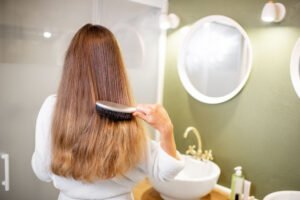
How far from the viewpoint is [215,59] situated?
1.76m

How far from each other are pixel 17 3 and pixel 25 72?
349 mm

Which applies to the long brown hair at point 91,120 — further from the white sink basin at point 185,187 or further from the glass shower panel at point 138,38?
the glass shower panel at point 138,38

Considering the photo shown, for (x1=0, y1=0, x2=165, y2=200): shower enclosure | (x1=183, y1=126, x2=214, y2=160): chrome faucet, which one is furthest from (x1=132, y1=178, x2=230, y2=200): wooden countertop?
(x1=0, y1=0, x2=165, y2=200): shower enclosure

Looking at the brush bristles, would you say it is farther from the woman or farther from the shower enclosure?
the shower enclosure

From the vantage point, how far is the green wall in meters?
1.40

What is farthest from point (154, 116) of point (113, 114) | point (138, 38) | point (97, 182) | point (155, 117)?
point (138, 38)

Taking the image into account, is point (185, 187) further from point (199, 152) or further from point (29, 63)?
point (29, 63)

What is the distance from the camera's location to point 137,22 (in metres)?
1.87

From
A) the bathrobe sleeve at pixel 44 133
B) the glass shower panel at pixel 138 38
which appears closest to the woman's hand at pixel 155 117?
the bathrobe sleeve at pixel 44 133

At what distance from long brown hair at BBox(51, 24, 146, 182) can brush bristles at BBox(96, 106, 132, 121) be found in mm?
21

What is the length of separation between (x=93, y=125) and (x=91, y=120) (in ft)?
0.05

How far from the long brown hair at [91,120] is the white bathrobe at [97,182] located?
0.04 metres

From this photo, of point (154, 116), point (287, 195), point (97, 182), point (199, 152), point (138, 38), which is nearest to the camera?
point (154, 116)

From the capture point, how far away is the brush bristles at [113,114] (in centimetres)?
76
